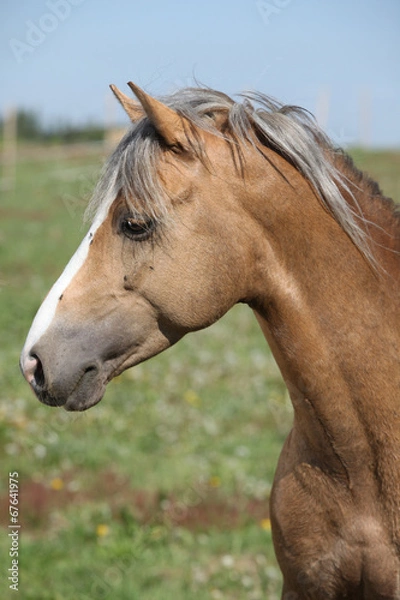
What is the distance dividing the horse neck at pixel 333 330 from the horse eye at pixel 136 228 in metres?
0.39

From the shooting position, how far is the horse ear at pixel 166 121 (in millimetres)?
Answer: 2443

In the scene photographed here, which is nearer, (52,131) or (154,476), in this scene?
(154,476)

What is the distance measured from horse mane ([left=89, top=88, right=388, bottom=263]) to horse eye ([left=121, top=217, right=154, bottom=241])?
1.3 inches

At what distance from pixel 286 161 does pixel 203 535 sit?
327cm

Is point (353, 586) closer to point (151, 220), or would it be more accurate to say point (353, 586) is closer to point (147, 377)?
point (151, 220)

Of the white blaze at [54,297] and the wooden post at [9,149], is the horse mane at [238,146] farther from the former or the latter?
the wooden post at [9,149]

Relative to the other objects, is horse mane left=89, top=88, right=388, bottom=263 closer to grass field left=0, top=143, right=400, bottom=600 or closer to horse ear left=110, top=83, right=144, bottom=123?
horse ear left=110, top=83, right=144, bottom=123

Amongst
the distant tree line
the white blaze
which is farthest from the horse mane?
the distant tree line

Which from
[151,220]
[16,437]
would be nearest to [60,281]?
[151,220]

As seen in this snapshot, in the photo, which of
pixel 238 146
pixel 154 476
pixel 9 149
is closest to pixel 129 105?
pixel 238 146

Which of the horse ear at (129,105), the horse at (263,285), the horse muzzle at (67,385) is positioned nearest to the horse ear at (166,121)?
the horse at (263,285)

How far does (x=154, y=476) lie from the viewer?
19.3 feet

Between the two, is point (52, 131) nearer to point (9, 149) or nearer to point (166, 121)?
point (9, 149)

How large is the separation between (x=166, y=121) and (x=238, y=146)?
27cm
